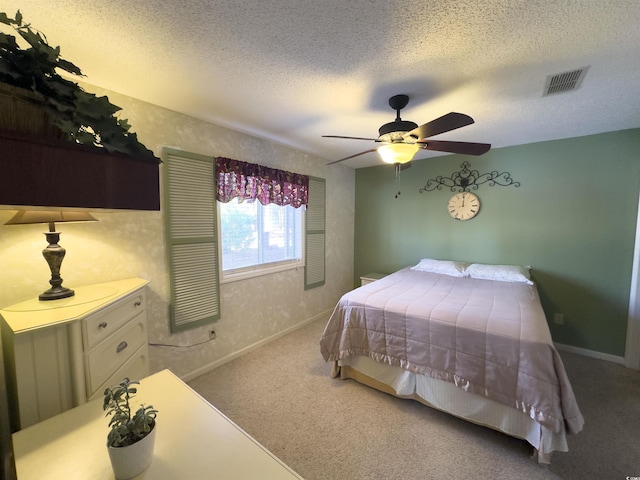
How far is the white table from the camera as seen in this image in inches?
27.8

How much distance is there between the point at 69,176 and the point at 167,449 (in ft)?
2.87

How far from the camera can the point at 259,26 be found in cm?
126

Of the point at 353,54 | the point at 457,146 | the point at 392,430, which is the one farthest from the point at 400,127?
the point at 392,430

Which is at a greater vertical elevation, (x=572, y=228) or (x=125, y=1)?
(x=125, y=1)

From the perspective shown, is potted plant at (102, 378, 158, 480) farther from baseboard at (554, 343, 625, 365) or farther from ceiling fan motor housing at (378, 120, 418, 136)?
baseboard at (554, 343, 625, 365)

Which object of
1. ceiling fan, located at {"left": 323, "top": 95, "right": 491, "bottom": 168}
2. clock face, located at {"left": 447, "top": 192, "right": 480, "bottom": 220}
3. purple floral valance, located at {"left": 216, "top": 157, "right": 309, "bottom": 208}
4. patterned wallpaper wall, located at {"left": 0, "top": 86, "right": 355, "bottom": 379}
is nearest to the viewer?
patterned wallpaper wall, located at {"left": 0, "top": 86, "right": 355, "bottom": 379}

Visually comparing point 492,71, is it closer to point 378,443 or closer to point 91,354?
point 378,443

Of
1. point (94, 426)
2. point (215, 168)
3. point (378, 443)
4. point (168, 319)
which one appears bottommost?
point (378, 443)

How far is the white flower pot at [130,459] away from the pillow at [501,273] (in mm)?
3409

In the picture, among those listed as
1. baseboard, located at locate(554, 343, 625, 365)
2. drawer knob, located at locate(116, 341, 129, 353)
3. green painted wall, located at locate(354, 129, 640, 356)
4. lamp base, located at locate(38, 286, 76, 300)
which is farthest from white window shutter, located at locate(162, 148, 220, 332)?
baseboard, located at locate(554, 343, 625, 365)

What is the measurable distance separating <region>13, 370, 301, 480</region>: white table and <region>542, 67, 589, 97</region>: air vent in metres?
2.60

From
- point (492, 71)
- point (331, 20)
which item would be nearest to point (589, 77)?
point (492, 71)

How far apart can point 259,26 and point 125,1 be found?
0.58m

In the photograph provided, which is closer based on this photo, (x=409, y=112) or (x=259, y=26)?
(x=259, y=26)
